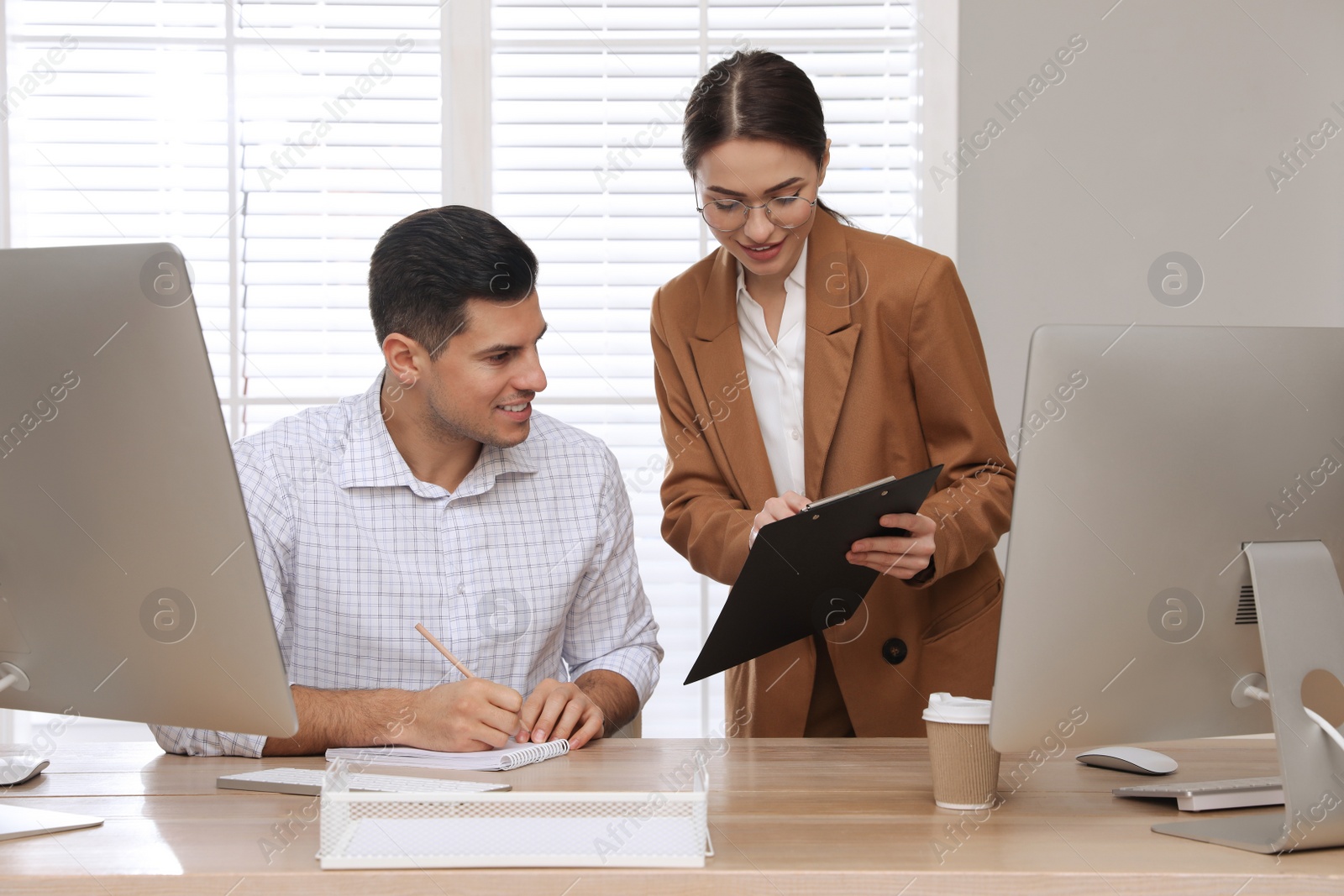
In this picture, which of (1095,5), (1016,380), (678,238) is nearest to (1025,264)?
(1016,380)

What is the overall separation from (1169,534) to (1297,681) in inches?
7.2

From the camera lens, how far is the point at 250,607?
38.4 inches

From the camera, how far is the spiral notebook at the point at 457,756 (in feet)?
4.11

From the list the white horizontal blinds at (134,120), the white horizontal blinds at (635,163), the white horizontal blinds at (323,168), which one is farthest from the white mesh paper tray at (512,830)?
the white horizontal blinds at (134,120)

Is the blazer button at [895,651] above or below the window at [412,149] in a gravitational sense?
below

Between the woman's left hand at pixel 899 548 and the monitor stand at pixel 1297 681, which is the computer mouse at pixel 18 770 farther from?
the monitor stand at pixel 1297 681

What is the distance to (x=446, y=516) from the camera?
5.55 feet

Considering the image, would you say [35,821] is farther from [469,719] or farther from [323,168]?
[323,168]

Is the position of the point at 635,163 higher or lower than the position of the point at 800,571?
higher

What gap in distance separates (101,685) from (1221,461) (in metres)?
1.05

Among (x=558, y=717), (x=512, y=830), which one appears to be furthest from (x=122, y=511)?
(x=558, y=717)

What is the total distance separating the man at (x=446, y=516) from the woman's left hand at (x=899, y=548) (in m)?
0.42

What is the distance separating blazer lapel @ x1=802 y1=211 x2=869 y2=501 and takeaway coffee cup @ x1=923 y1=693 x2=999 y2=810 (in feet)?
2.45

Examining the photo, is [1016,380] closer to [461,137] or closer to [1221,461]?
[461,137]
